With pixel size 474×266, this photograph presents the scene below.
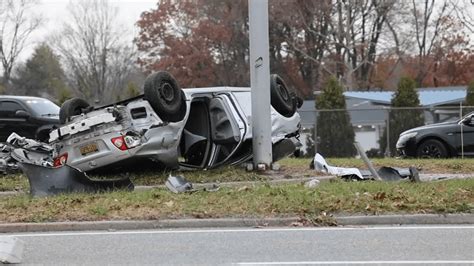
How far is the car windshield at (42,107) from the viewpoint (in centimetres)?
1939

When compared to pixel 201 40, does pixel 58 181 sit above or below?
below

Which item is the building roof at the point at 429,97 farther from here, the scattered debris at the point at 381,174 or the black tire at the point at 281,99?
the scattered debris at the point at 381,174

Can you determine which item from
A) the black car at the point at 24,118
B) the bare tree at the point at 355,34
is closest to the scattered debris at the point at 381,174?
the black car at the point at 24,118

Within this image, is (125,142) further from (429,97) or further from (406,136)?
(429,97)

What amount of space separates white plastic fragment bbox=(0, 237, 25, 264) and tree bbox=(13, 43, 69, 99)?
69.7 meters

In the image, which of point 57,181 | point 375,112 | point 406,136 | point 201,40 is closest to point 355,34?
point 201,40

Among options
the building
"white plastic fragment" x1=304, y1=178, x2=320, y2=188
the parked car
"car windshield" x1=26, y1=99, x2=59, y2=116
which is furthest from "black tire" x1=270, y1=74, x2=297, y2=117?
the building

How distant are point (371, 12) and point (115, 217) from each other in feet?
151

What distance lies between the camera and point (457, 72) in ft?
200

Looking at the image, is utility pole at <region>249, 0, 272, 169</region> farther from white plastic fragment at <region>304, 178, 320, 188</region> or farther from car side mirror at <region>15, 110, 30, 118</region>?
car side mirror at <region>15, 110, 30, 118</region>

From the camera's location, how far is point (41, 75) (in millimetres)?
76812

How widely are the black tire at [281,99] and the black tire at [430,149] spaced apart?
255 inches

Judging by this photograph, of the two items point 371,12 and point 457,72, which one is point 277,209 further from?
point 457,72

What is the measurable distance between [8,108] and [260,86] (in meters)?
9.58
